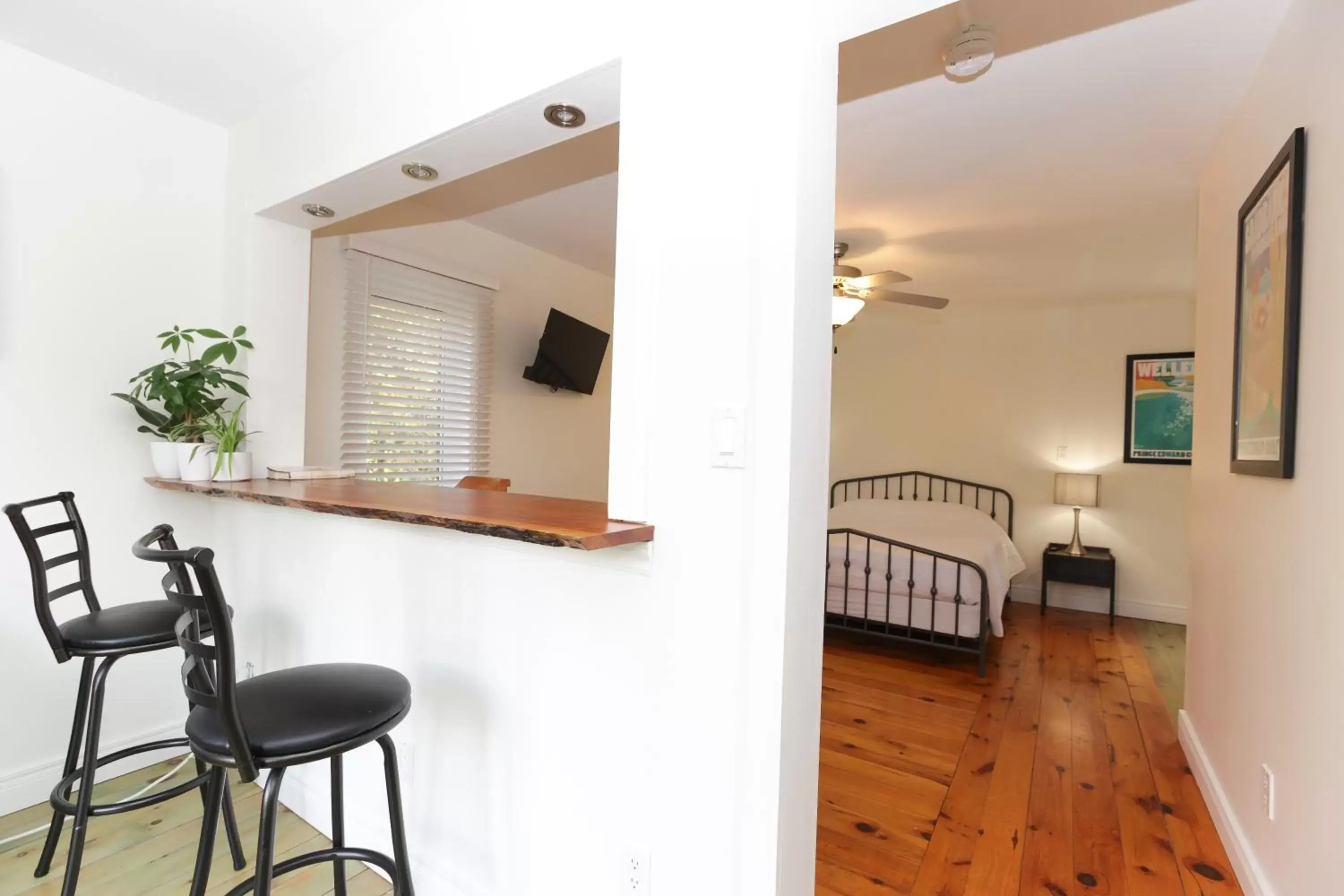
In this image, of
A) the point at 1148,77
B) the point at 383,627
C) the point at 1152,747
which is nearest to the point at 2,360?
the point at 383,627

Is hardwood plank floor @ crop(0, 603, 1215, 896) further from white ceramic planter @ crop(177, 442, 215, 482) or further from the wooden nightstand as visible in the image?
the wooden nightstand

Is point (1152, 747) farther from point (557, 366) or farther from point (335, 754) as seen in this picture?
point (557, 366)

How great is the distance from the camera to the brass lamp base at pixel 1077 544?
5008 mm

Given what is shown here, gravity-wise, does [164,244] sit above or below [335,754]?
above

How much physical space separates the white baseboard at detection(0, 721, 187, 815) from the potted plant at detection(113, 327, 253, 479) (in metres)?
1.00

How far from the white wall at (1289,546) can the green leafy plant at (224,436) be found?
298 cm

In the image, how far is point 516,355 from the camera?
3932mm

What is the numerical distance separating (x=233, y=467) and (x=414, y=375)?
3.96ft

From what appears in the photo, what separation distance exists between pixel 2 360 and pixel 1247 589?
390 centimetres

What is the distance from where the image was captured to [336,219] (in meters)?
2.44

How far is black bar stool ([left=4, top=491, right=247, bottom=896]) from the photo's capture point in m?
1.63

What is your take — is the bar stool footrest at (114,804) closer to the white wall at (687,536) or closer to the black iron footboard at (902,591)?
the white wall at (687,536)

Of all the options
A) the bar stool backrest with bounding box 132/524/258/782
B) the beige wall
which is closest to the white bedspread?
the beige wall

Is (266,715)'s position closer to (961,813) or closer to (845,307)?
(961,813)
